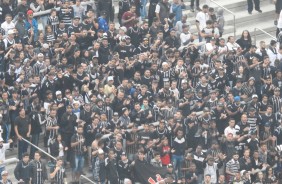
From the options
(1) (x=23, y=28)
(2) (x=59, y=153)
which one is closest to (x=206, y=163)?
(2) (x=59, y=153)

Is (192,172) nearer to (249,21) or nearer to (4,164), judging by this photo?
(4,164)

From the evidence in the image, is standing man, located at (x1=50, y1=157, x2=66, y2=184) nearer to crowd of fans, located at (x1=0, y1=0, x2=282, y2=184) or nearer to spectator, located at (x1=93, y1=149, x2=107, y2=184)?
crowd of fans, located at (x1=0, y1=0, x2=282, y2=184)

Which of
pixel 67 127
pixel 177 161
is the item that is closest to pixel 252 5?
pixel 177 161

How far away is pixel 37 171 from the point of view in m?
40.9

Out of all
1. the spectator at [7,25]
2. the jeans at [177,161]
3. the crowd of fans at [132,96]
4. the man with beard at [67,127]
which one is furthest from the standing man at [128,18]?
the jeans at [177,161]

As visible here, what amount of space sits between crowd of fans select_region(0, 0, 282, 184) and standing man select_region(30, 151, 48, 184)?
0.03m

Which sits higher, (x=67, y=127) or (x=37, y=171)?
(x=67, y=127)

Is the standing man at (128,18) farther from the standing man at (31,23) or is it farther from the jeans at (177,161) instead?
the jeans at (177,161)

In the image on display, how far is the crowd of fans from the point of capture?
42.5m

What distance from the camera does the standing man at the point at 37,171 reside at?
40844mm

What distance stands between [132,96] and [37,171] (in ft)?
16.0

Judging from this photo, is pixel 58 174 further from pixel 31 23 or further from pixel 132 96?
pixel 31 23

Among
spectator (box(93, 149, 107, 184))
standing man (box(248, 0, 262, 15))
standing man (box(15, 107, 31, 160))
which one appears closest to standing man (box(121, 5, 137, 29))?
standing man (box(248, 0, 262, 15))

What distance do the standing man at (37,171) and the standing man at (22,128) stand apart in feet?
5.25
